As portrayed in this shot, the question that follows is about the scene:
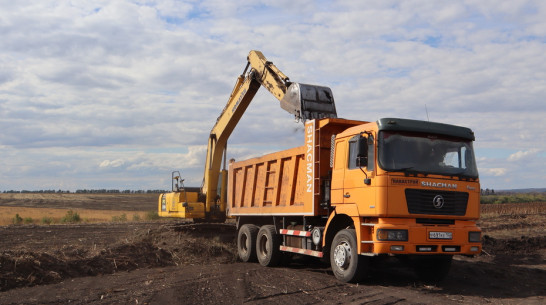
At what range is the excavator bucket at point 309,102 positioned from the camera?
13.8m

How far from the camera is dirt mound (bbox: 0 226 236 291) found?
11648 mm

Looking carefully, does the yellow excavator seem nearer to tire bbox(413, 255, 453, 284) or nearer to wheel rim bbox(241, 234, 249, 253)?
wheel rim bbox(241, 234, 249, 253)

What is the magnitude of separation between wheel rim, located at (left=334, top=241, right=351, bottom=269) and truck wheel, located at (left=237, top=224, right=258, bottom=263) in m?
4.49

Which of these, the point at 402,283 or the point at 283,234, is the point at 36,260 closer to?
the point at 283,234

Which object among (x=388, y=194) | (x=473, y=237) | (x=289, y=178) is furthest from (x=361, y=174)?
(x=289, y=178)

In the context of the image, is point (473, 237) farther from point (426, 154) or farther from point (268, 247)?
point (268, 247)

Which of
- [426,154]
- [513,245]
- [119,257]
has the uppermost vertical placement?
[426,154]

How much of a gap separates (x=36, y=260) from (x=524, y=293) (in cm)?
1041

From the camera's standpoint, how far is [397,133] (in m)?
10.2

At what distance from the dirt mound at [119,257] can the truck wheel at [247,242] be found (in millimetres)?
504

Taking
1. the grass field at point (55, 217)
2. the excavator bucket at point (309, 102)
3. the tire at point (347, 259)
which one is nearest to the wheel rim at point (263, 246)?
the excavator bucket at point (309, 102)

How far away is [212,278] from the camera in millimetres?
11367

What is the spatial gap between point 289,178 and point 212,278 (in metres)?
3.30

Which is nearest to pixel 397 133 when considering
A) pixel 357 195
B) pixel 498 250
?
pixel 357 195
